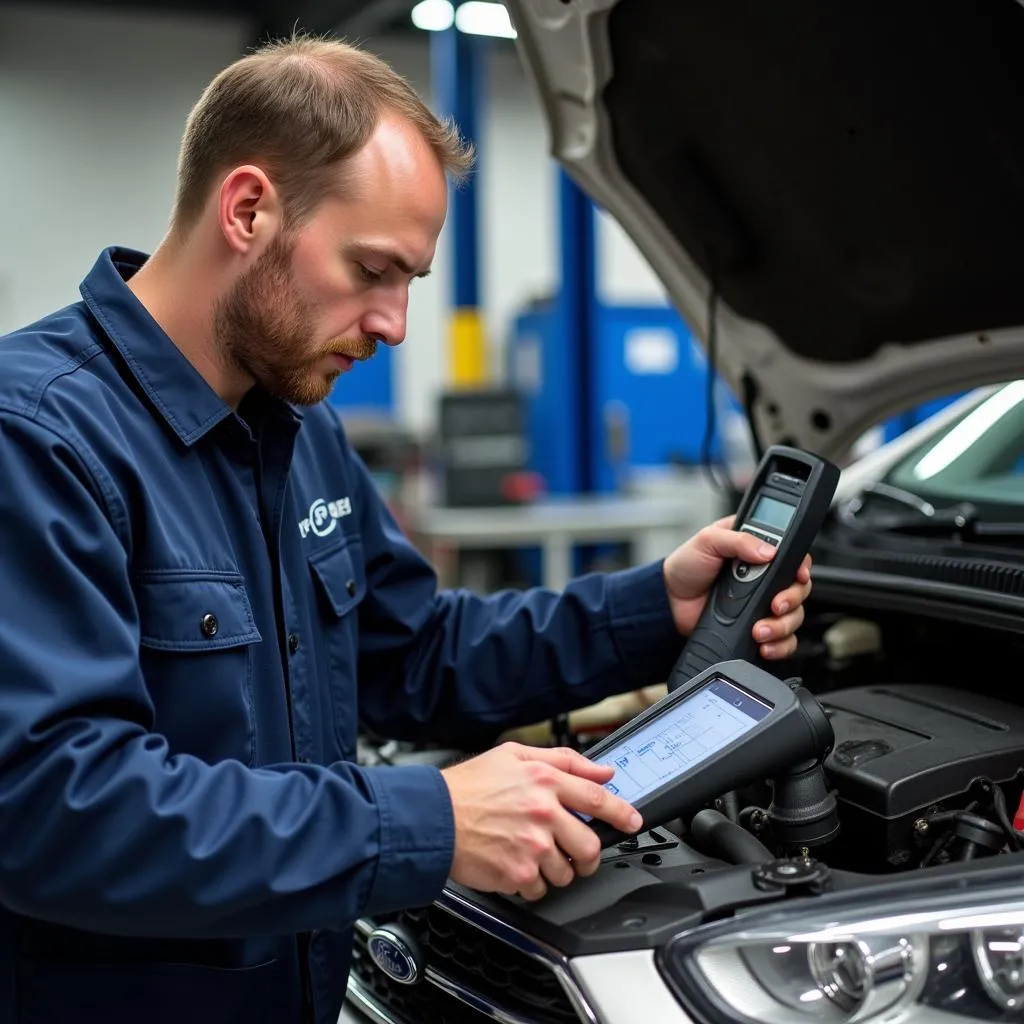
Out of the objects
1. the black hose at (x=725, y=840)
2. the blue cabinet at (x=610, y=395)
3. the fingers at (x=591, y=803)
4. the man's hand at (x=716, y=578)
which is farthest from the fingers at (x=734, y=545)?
the blue cabinet at (x=610, y=395)

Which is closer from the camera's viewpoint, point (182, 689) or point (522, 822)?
point (522, 822)

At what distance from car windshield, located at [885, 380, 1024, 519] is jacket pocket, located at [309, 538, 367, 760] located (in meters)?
0.96

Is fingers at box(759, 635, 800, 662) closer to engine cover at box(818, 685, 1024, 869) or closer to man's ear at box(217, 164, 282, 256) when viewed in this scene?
engine cover at box(818, 685, 1024, 869)

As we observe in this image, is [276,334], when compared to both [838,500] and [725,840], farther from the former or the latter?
[838,500]

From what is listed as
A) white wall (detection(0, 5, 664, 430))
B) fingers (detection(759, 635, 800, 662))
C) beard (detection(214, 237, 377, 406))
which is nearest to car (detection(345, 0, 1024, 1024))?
fingers (detection(759, 635, 800, 662))

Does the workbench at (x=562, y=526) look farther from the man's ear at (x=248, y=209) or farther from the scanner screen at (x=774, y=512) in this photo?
the man's ear at (x=248, y=209)

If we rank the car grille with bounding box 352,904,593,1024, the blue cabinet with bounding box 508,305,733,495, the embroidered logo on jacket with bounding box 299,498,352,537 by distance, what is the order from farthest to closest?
the blue cabinet with bounding box 508,305,733,495 → the embroidered logo on jacket with bounding box 299,498,352,537 → the car grille with bounding box 352,904,593,1024

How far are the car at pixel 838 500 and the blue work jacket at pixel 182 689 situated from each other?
0.19m

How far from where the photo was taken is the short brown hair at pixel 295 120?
3.59ft

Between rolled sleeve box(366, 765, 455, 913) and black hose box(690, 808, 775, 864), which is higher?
rolled sleeve box(366, 765, 455, 913)

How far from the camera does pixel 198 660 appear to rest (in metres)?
1.07

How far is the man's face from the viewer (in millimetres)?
1102

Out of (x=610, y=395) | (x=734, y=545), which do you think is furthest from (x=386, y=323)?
(x=610, y=395)

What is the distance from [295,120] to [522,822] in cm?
68
